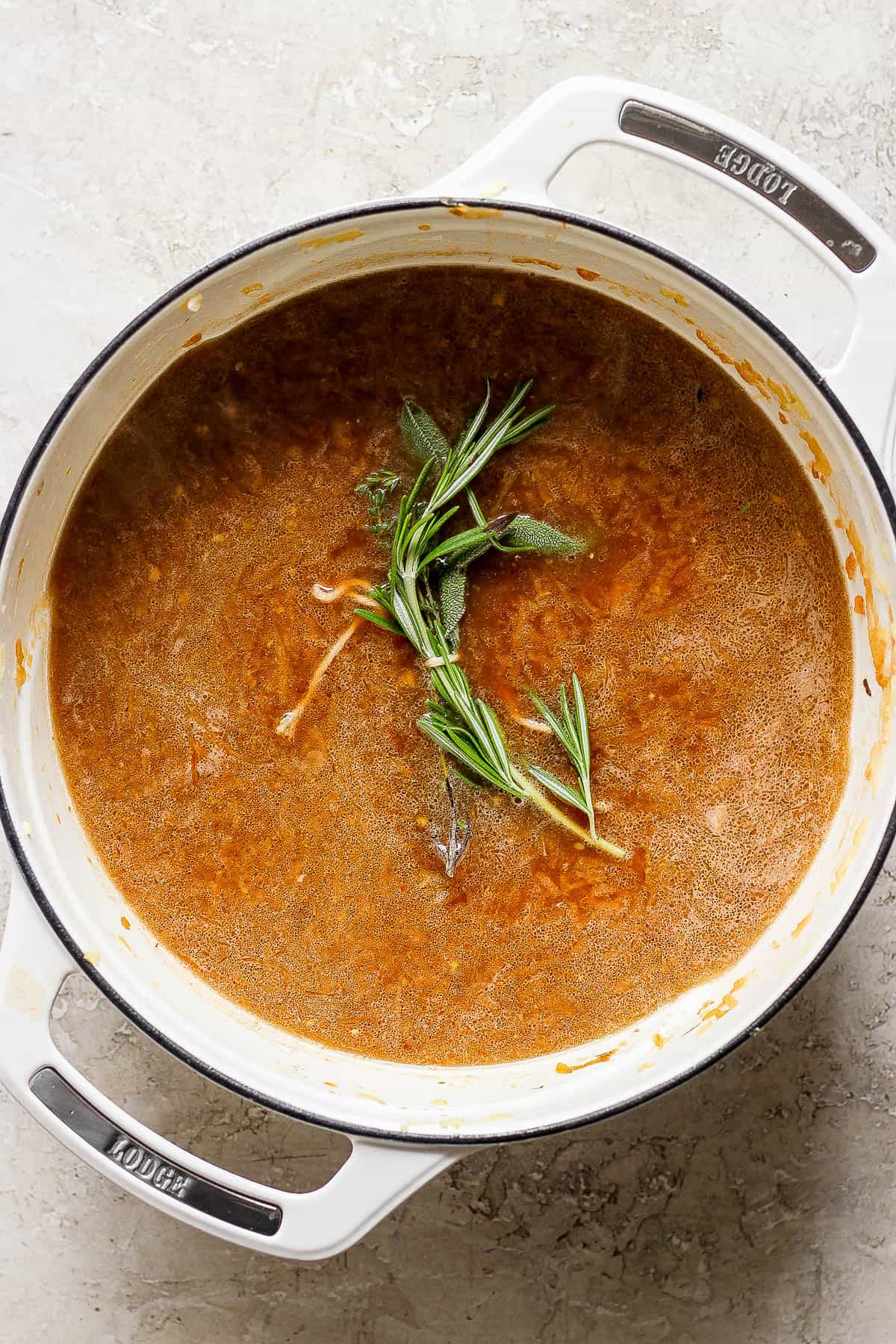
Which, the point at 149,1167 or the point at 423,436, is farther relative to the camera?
the point at 423,436

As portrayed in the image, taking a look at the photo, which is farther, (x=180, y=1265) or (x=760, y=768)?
(x=180, y=1265)

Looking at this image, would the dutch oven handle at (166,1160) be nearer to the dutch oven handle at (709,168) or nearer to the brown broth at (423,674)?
the brown broth at (423,674)

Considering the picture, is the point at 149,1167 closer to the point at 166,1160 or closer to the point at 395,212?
the point at 166,1160

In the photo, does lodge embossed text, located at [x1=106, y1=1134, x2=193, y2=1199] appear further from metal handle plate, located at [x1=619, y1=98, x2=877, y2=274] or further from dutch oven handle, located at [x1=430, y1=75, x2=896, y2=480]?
metal handle plate, located at [x1=619, y1=98, x2=877, y2=274]

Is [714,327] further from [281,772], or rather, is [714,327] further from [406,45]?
[281,772]

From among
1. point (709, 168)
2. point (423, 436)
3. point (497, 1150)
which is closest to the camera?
point (709, 168)

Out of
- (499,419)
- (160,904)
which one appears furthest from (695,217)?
(160,904)

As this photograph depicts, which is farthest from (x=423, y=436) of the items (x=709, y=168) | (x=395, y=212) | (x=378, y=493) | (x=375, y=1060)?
(x=375, y=1060)

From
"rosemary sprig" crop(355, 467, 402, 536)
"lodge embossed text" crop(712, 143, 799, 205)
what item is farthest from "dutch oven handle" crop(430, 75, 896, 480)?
"rosemary sprig" crop(355, 467, 402, 536)
